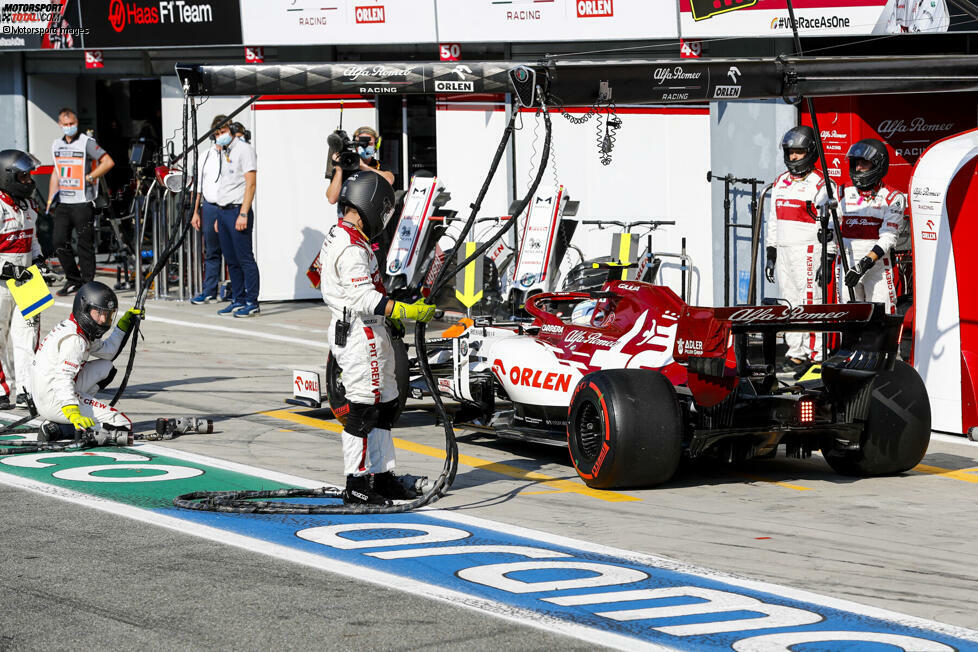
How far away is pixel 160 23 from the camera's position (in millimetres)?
19641

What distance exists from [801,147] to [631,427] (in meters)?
5.47

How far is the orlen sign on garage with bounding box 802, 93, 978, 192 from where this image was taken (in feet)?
49.7

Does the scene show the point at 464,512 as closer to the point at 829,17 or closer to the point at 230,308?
the point at 829,17

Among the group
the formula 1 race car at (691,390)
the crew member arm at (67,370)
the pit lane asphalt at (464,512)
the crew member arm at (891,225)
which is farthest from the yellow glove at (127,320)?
the crew member arm at (891,225)

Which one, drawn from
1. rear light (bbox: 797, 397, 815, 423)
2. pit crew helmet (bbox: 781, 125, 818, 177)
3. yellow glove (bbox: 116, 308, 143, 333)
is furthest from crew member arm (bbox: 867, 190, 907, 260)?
yellow glove (bbox: 116, 308, 143, 333)

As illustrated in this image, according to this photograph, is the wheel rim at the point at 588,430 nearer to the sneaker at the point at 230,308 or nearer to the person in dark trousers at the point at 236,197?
the person in dark trousers at the point at 236,197

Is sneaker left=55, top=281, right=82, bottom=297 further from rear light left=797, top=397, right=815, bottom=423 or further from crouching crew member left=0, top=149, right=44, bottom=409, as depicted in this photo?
rear light left=797, top=397, right=815, bottom=423

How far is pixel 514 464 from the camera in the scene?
390 inches

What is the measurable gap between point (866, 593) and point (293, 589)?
2541 millimetres

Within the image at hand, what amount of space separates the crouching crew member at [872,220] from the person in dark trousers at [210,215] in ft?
23.1

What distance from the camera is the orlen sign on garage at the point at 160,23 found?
19.1m

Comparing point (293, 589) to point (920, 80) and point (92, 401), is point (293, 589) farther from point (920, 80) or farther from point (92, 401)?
point (920, 80)

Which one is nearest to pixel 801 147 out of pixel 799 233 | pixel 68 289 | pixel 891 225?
pixel 799 233

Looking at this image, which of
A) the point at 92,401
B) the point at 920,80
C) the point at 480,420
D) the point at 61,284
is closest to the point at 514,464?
the point at 480,420
